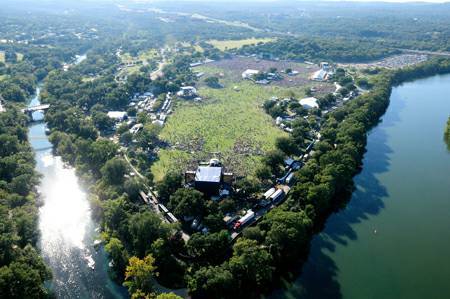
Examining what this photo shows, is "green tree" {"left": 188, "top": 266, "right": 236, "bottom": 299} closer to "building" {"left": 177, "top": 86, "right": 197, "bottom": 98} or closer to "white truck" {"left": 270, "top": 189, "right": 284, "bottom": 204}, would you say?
"white truck" {"left": 270, "top": 189, "right": 284, "bottom": 204}

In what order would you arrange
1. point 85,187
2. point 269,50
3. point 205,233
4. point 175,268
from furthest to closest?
point 269,50
point 85,187
point 205,233
point 175,268

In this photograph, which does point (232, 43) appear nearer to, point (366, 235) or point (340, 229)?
point (340, 229)

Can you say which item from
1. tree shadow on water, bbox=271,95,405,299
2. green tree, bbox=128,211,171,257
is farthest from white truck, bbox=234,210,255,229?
green tree, bbox=128,211,171,257

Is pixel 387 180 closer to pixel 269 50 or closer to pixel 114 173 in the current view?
pixel 114 173

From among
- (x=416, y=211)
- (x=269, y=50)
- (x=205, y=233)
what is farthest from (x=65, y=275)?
(x=269, y=50)

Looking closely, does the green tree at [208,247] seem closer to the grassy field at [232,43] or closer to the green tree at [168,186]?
the green tree at [168,186]
